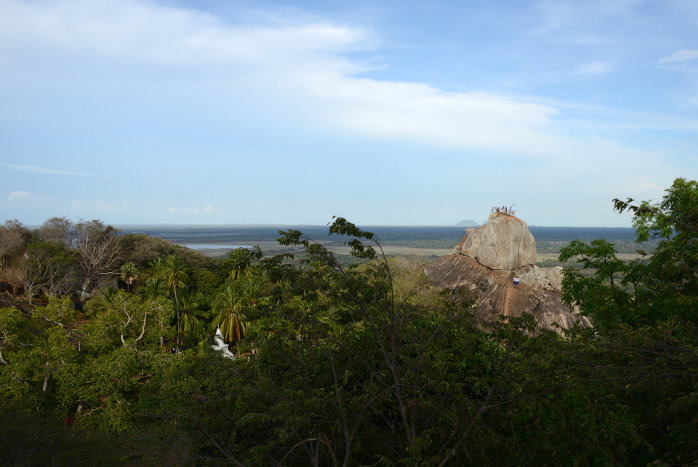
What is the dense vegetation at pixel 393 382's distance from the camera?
6977 mm

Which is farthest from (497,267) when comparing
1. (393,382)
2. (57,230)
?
(57,230)

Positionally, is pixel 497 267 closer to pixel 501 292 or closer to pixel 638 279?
pixel 501 292

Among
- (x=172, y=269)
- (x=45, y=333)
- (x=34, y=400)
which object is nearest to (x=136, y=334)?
(x=45, y=333)

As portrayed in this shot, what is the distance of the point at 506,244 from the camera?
35.6 m

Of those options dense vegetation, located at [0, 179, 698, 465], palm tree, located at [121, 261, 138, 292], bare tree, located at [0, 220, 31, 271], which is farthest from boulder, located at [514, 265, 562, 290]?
bare tree, located at [0, 220, 31, 271]

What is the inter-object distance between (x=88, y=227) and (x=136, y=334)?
1066 inches

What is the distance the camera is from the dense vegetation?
6.98m

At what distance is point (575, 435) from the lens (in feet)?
24.5

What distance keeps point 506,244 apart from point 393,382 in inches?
1156

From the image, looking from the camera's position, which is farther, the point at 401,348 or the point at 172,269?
the point at 172,269

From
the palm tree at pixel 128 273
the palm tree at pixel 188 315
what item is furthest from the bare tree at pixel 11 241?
the palm tree at pixel 188 315

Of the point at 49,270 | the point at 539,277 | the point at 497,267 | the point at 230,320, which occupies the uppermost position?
the point at 497,267

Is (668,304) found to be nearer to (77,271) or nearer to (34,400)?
(34,400)

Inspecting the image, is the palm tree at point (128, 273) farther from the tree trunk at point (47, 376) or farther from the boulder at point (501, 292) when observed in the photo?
the boulder at point (501, 292)
